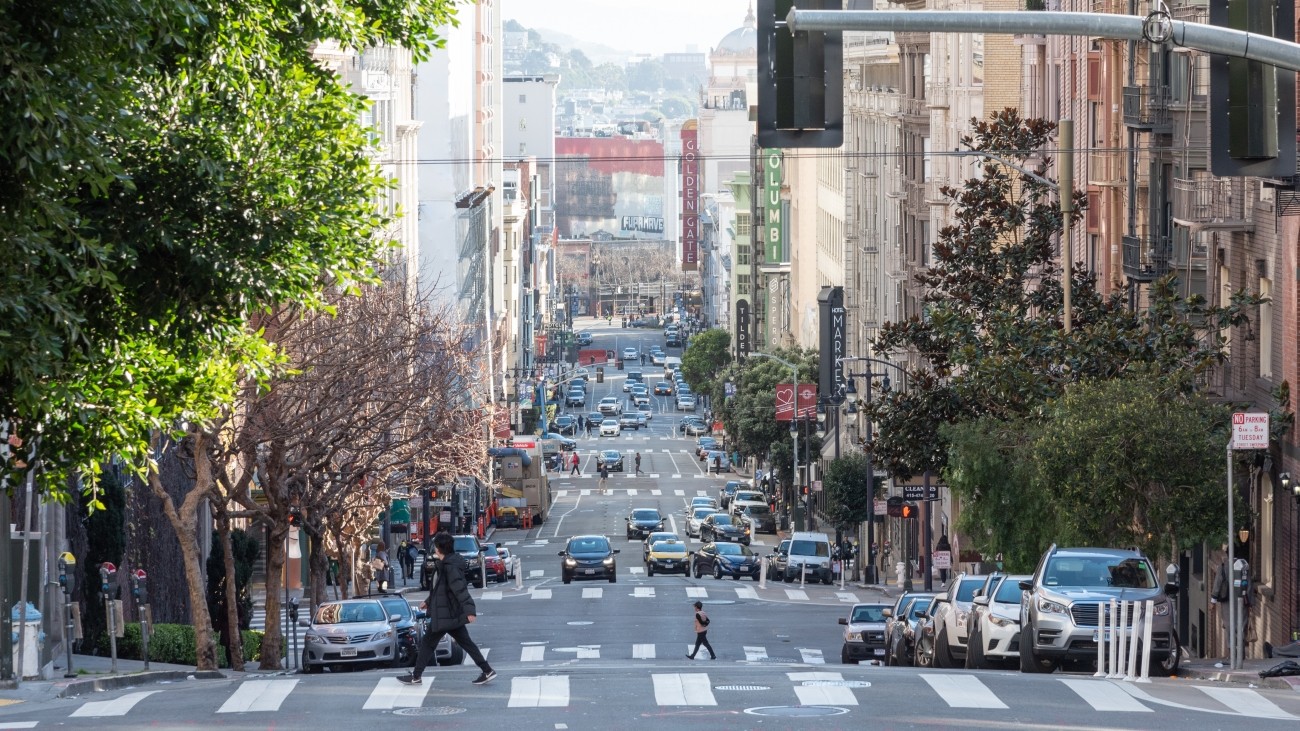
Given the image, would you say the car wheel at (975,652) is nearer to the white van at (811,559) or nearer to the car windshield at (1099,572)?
the car windshield at (1099,572)

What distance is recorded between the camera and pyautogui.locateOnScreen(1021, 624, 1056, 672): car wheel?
2348cm

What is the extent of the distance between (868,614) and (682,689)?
16.0 metres

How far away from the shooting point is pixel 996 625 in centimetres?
2523

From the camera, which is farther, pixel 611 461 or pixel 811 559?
pixel 611 461

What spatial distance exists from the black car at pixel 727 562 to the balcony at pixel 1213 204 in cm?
2791

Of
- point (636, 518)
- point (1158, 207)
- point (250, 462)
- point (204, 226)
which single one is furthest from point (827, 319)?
point (204, 226)

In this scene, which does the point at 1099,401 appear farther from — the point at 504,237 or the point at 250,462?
the point at 504,237

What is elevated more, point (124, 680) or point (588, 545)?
point (124, 680)

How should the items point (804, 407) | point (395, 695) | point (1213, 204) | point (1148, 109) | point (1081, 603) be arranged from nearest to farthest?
point (395, 695) → point (1081, 603) → point (1213, 204) → point (1148, 109) → point (804, 407)

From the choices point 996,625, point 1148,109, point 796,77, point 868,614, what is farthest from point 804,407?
point 796,77

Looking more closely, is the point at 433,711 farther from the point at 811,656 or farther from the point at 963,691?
the point at 811,656

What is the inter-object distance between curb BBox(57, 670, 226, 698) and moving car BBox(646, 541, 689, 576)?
3388cm

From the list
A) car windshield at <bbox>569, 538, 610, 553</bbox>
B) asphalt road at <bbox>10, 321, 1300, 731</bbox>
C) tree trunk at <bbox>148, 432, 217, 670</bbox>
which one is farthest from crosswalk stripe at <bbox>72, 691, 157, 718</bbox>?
car windshield at <bbox>569, 538, 610, 553</bbox>

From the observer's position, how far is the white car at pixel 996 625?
25094 millimetres
